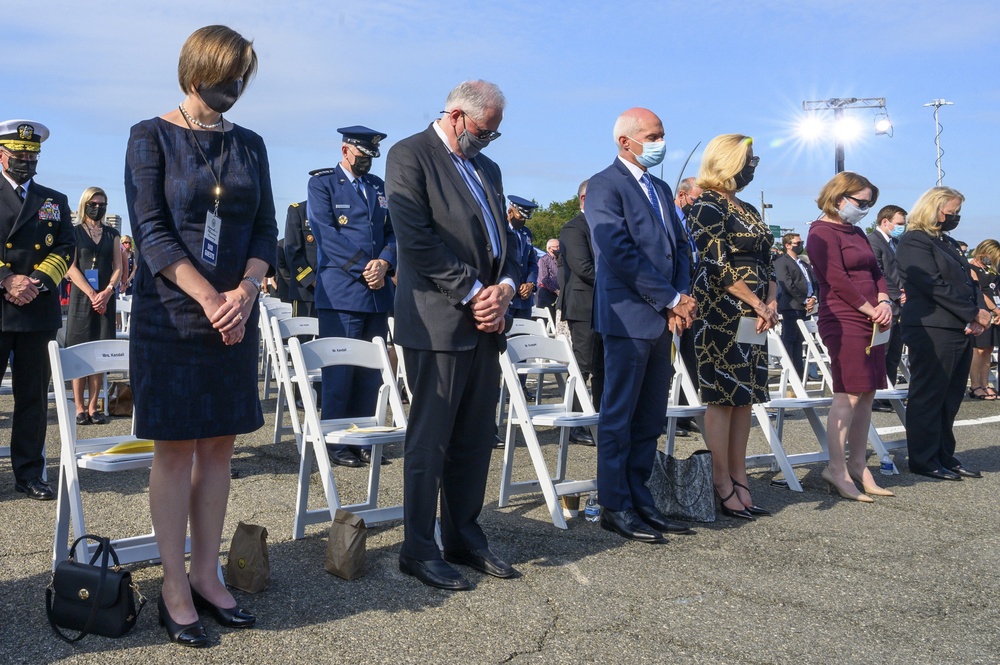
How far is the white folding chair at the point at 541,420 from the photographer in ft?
16.1

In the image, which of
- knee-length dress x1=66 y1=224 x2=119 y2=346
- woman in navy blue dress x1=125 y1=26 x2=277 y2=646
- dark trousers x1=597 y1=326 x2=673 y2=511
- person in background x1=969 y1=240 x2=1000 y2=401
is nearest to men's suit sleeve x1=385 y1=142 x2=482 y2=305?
woman in navy blue dress x1=125 y1=26 x2=277 y2=646

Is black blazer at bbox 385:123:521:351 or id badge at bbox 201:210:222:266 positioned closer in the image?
id badge at bbox 201:210:222:266

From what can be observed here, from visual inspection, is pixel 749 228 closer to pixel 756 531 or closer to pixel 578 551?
pixel 756 531

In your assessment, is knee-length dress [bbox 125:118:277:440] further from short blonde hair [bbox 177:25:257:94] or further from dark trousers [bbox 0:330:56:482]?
dark trousers [bbox 0:330:56:482]

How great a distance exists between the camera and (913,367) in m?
6.64

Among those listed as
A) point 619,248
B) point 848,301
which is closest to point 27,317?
point 619,248

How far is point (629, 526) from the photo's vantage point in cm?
466

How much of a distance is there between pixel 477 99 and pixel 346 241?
2671mm

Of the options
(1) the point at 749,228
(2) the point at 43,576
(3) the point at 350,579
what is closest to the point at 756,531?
(1) the point at 749,228

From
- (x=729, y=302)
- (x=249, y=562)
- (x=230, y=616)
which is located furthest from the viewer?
(x=729, y=302)

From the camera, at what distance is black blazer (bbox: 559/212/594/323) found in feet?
23.5

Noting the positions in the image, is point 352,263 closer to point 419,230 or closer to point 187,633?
point 419,230

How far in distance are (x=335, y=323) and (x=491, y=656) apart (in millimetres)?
3594

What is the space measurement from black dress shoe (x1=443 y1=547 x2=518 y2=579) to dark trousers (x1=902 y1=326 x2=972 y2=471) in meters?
3.66
